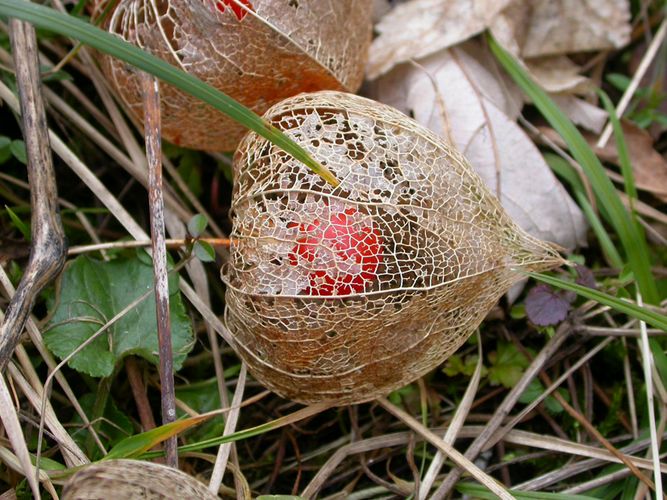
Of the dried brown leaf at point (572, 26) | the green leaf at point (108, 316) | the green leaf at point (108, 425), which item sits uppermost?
the dried brown leaf at point (572, 26)

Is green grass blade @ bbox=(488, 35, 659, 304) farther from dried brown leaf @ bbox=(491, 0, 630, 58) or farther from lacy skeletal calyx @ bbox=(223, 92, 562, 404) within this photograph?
lacy skeletal calyx @ bbox=(223, 92, 562, 404)

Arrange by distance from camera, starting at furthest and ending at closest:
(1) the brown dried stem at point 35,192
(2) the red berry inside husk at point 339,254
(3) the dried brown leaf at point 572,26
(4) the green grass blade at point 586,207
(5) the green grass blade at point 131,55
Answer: (3) the dried brown leaf at point 572,26, (4) the green grass blade at point 586,207, (1) the brown dried stem at point 35,192, (2) the red berry inside husk at point 339,254, (5) the green grass blade at point 131,55

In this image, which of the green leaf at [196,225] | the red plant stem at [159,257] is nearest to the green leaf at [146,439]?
the red plant stem at [159,257]

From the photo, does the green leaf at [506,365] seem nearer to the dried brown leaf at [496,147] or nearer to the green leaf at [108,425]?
the dried brown leaf at [496,147]

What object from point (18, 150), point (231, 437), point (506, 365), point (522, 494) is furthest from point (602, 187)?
point (18, 150)

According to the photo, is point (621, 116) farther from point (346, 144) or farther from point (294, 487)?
point (294, 487)

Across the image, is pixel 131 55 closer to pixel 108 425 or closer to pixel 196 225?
pixel 196 225

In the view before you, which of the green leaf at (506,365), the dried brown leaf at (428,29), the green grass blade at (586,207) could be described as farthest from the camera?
the dried brown leaf at (428,29)
